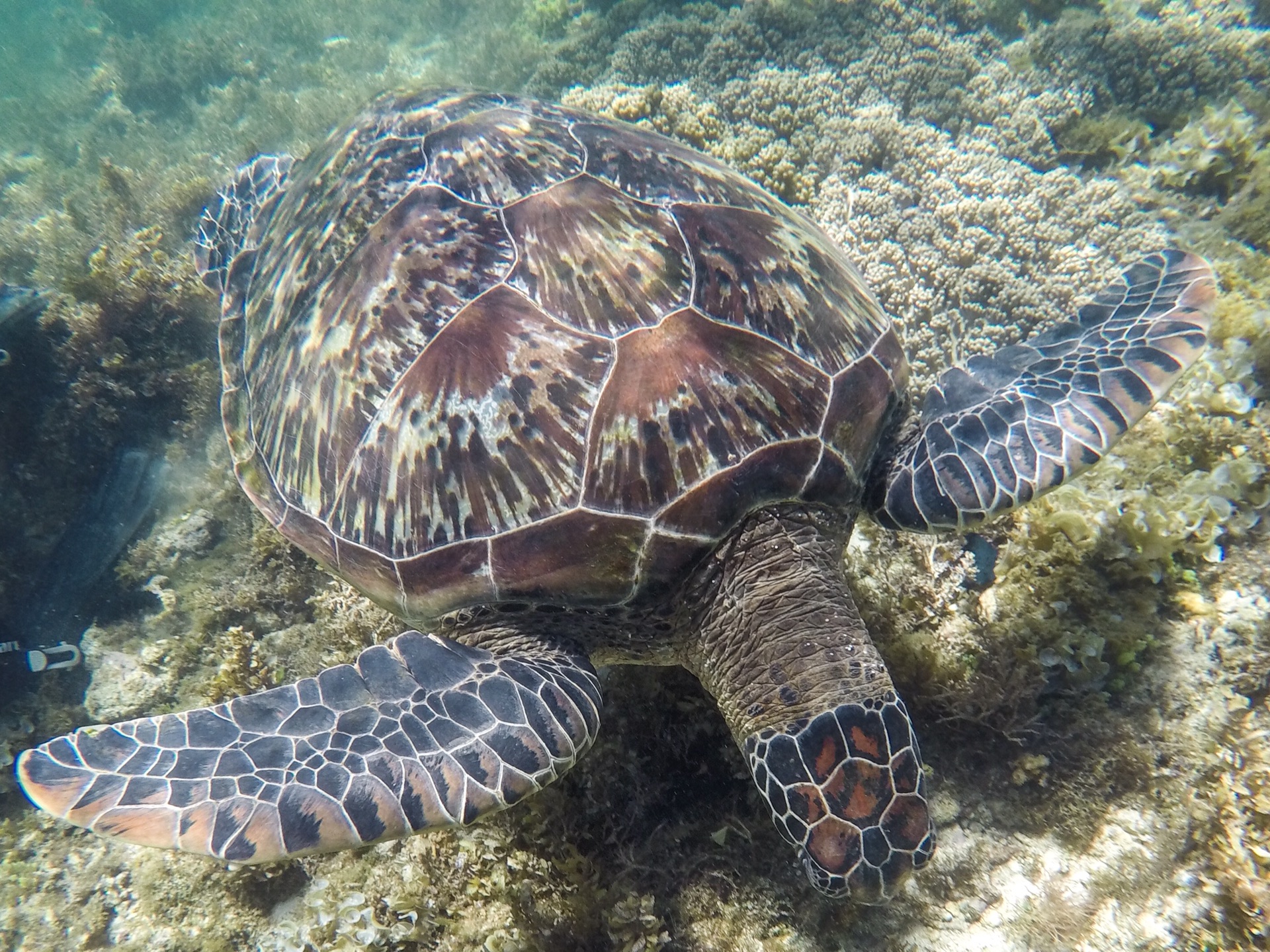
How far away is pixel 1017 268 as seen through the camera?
12.3 feet

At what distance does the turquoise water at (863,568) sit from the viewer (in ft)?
6.64

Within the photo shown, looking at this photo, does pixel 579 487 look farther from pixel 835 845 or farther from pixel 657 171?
pixel 657 171

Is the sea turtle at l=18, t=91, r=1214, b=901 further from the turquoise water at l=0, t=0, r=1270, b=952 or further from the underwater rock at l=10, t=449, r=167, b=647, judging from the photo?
the underwater rock at l=10, t=449, r=167, b=647

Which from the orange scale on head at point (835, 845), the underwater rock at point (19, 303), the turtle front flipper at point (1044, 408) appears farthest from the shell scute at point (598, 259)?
the underwater rock at point (19, 303)

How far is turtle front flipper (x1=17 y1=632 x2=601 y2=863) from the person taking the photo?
1.58 m

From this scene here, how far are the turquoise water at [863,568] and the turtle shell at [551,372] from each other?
158 mm

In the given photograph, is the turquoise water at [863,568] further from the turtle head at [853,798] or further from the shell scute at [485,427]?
the turtle head at [853,798]

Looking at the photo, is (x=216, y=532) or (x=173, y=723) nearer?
(x=173, y=723)

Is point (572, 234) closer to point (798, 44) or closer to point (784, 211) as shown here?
point (784, 211)

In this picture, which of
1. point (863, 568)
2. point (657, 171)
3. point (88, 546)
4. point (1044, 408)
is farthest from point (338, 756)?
point (88, 546)

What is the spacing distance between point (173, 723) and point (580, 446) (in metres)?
1.51

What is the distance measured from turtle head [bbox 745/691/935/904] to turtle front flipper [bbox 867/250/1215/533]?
81cm

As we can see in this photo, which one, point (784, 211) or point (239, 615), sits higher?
point (784, 211)

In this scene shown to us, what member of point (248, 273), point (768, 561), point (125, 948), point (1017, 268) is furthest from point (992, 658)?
point (248, 273)
